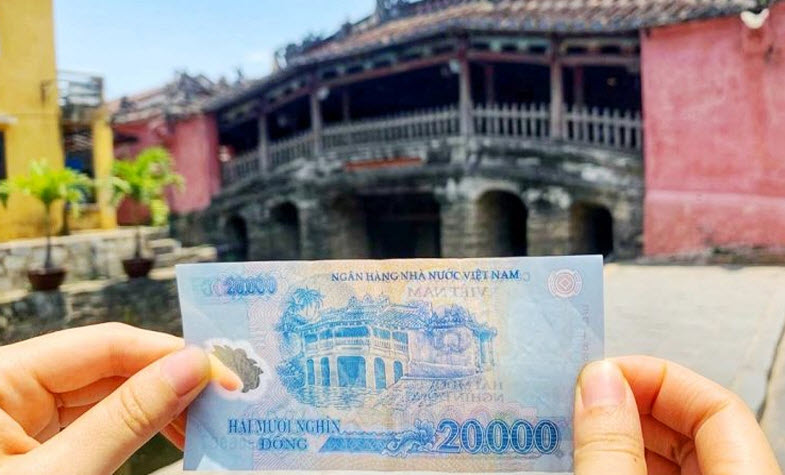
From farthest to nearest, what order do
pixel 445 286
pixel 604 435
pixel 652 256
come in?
pixel 652 256 → pixel 445 286 → pixel 604 435

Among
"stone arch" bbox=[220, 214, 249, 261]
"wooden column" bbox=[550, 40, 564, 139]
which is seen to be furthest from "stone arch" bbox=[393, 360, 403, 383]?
"stone arch" bbox=[220, 214, 249, 261]

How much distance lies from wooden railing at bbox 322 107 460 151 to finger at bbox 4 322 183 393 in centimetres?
1139

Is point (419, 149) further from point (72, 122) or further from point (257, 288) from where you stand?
point (257, 288)

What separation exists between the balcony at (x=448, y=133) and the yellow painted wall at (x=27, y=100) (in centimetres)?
497

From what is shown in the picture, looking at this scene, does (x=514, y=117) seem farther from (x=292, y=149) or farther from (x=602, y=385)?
(x=602, y=385)

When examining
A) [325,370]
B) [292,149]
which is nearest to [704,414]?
[325,370]

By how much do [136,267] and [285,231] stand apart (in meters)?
5.33

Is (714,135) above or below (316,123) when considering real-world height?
below

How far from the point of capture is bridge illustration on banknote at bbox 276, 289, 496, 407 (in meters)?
1.66

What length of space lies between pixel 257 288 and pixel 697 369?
3552 millimetres

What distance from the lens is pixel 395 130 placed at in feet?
45.0

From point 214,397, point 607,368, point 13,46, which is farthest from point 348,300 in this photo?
point 13,46

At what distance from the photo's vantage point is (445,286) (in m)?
1.63

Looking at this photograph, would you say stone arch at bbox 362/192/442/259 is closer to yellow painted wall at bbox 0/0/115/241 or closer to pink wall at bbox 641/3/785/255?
pink wall at bbox 641/3/785/255
